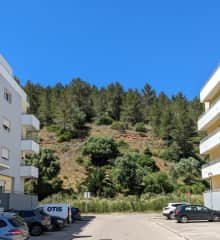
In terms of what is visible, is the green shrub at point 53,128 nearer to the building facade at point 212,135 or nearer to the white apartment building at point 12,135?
the white apartment building at point 12,135

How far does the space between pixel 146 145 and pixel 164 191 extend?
2680 cm

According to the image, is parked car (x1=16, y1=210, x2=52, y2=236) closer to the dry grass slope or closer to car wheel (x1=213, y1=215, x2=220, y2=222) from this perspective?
car wheel (x1=213, y1=215, x2=220, y2=222)

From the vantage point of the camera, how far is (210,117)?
131 ft

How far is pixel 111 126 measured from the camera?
99750mm

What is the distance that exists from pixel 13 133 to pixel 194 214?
17798 millimetres

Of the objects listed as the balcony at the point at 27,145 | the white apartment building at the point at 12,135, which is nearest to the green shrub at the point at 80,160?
the white apartment building at the point at 12,135

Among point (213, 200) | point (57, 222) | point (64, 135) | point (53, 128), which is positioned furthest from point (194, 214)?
point (53, 128)

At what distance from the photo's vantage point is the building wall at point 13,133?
3456 centimetres

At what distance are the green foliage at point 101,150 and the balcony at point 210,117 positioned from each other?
34682mm

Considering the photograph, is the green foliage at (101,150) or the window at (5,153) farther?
the green foliage at (101,150)

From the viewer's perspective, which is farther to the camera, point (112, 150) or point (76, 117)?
point (76, 117)

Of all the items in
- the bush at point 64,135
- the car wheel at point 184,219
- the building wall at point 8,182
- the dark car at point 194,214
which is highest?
the bush at point 64,135

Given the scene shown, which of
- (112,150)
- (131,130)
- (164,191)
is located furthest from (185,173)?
(131,130)

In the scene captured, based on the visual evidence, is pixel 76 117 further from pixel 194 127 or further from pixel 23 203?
pixel 23 203
